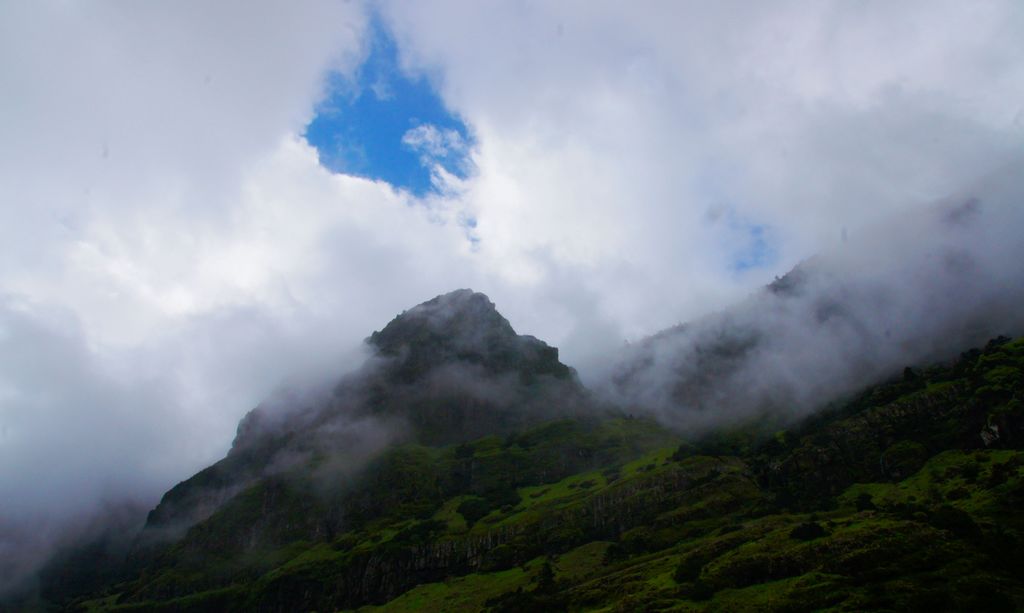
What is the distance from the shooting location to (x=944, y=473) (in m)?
117

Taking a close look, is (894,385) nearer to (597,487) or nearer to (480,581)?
(597,487)

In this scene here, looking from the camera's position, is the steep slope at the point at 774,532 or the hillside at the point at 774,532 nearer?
the steep slope at the point at 774,532

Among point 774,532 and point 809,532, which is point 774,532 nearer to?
point 774,532

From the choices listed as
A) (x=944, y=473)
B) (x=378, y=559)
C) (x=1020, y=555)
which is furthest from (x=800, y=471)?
(x=378, y=559)

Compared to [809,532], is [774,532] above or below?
above

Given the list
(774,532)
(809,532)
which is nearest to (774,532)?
(774,532)

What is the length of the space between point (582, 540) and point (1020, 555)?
9923 centimetres

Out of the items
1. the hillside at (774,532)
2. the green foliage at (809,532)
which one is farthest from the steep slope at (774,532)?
the hillside at (774,532)

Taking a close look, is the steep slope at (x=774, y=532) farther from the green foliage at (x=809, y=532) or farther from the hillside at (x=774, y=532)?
the hillside at (x=774, y=532)

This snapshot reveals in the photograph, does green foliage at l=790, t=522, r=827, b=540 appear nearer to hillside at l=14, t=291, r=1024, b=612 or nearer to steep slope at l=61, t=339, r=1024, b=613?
steep slope at l=61, t=339, r=1024, b=613

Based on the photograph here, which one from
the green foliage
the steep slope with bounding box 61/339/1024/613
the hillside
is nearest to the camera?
the steep slope with bounding box 61/339/1024/613

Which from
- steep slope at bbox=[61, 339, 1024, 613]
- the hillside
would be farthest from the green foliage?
the hillside

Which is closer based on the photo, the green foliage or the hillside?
the hillside

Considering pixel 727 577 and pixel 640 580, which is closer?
pixel 727 577
